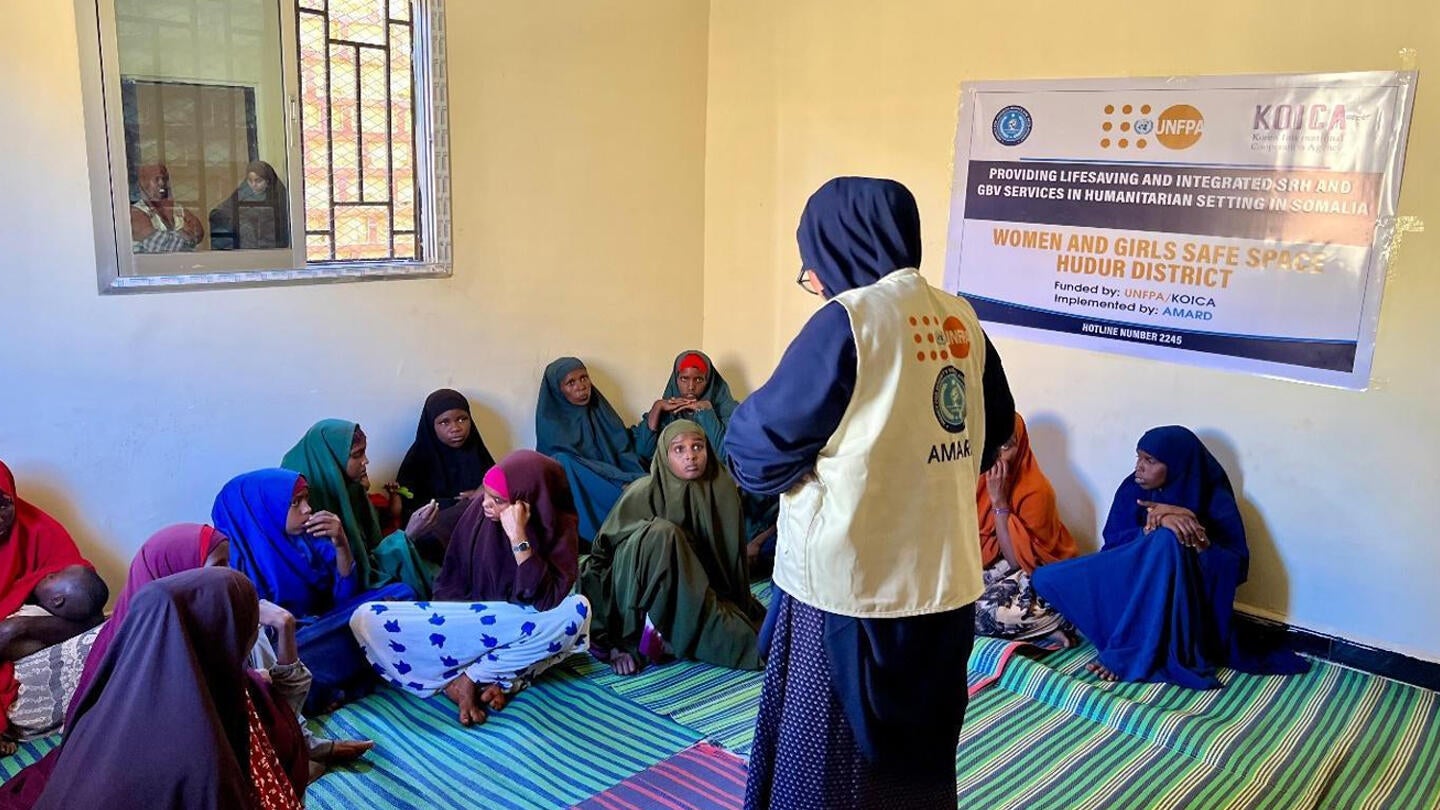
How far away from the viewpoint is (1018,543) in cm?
369

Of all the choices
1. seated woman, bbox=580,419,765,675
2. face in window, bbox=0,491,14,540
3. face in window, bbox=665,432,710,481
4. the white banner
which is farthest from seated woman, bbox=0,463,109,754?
the white banner

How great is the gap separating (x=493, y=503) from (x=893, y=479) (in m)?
1.66

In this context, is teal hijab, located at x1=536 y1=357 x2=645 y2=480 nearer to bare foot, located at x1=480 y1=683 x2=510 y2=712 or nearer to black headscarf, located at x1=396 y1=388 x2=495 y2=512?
black headscarf, located at x1=396 y1=388 x2=495 y2=512

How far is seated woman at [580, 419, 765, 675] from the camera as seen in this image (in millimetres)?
3334

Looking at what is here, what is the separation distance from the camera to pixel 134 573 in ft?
8.99

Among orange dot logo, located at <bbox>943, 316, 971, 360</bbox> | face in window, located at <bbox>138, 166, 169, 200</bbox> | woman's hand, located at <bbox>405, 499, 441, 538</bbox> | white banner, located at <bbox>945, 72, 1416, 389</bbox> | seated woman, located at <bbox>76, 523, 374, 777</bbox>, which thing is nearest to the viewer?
orange dot logo, located at <bbox>943, 316, 971, 360</bbox>

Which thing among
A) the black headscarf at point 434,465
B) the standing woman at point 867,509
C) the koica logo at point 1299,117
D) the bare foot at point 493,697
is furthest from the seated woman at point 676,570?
the koica logo at point 1299,117

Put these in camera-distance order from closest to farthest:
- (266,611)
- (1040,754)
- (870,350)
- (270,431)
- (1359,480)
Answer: (870,350)
(266,611)
(1040,754)
(1359,480)
(270,431)

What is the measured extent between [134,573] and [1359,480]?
11.5 ft

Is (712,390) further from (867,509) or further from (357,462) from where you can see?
(867,509)

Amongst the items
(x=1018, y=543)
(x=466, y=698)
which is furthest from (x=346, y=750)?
(x=1018, y=543)

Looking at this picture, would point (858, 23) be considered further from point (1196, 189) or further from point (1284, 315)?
point (1284, 315)

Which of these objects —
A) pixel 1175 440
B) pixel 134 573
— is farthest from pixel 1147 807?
pixel 134 573

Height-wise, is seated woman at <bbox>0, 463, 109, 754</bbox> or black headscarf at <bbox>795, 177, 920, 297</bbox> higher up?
black headscarf at <bbox>795, 177, 920, 297</bbox>
